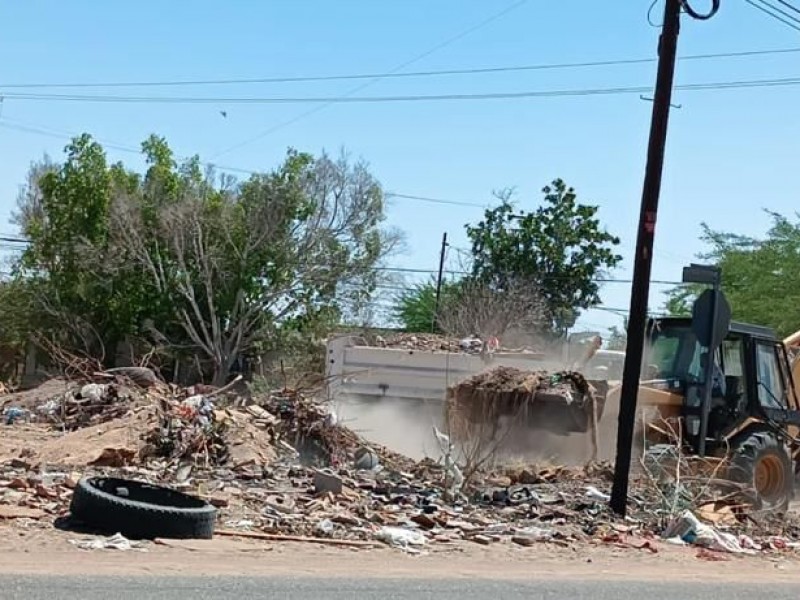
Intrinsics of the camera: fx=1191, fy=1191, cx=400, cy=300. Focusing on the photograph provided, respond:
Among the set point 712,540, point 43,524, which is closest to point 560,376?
point 712,540

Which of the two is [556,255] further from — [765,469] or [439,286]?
[765,469]

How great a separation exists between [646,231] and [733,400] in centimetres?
388

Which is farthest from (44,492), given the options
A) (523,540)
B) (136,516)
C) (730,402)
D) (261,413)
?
(730,402)

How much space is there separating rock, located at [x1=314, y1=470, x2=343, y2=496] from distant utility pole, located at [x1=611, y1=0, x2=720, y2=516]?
10.7 feet

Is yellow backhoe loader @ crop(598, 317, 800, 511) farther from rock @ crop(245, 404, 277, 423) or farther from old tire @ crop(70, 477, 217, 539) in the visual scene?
old tire @ crop(70, 477, 217, 539)

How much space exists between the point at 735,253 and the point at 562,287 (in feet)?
22.4

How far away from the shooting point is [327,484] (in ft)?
45.8

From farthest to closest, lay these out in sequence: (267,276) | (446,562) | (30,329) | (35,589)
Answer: (30,329) → (267,276) → (446,562) → (35,589)

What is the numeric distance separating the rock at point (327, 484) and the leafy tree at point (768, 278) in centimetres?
2501

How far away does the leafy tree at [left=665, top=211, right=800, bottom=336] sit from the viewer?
1442 inches

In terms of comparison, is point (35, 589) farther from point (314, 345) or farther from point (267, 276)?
point (267, 276)

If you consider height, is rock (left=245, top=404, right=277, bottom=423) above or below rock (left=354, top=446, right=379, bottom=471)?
above

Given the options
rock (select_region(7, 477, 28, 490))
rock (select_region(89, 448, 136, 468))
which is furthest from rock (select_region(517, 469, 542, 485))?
rock (select_region(7, 477, 28, 490))

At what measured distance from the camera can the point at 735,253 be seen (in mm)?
40719
